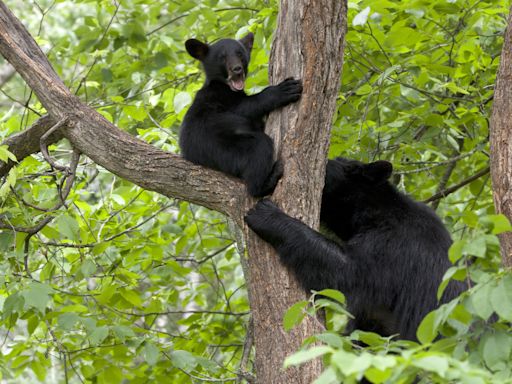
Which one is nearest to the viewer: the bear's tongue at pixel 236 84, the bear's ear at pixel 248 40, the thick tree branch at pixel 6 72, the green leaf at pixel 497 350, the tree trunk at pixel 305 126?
the green leaf at pixel 497 350

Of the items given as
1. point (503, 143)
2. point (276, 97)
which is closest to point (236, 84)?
point (276, 97)

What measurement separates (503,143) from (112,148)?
222 cm

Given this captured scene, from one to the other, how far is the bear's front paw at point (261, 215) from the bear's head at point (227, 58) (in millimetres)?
1681

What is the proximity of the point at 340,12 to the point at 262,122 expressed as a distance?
121 centimetres

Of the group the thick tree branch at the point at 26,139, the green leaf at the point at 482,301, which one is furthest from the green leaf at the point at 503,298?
the thick tree branch at the point at 26,139

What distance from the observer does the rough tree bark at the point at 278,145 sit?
4043 millimetres

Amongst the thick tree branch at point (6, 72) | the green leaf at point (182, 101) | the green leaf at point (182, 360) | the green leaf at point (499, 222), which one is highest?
the thick tree branch at point (6, 72)

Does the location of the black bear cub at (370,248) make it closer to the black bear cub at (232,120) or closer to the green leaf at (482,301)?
the black bear cub at (232,120)

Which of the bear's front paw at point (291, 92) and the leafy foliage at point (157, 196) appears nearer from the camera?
the bear's front paw at point (291, 92)

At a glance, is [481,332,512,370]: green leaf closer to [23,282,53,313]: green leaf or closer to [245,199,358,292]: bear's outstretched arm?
[245,199,358,292]: bear's outstretched arm

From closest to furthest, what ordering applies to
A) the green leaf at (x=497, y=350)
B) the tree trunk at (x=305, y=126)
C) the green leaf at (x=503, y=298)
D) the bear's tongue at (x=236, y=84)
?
the green leaf at (x=503, y=298)
the green leaf at (x=497, y=350)
the tree trunk at (x=305, y=126)
the bear's tongue at (x=236, y=84)

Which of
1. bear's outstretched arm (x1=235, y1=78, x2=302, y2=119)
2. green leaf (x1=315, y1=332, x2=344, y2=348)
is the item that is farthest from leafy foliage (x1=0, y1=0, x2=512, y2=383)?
green leaf (x1=315, y1=332, x2=344, y2=348)

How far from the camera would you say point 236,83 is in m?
5.89

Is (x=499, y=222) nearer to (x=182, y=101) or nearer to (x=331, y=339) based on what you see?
(x=331, y=339)
